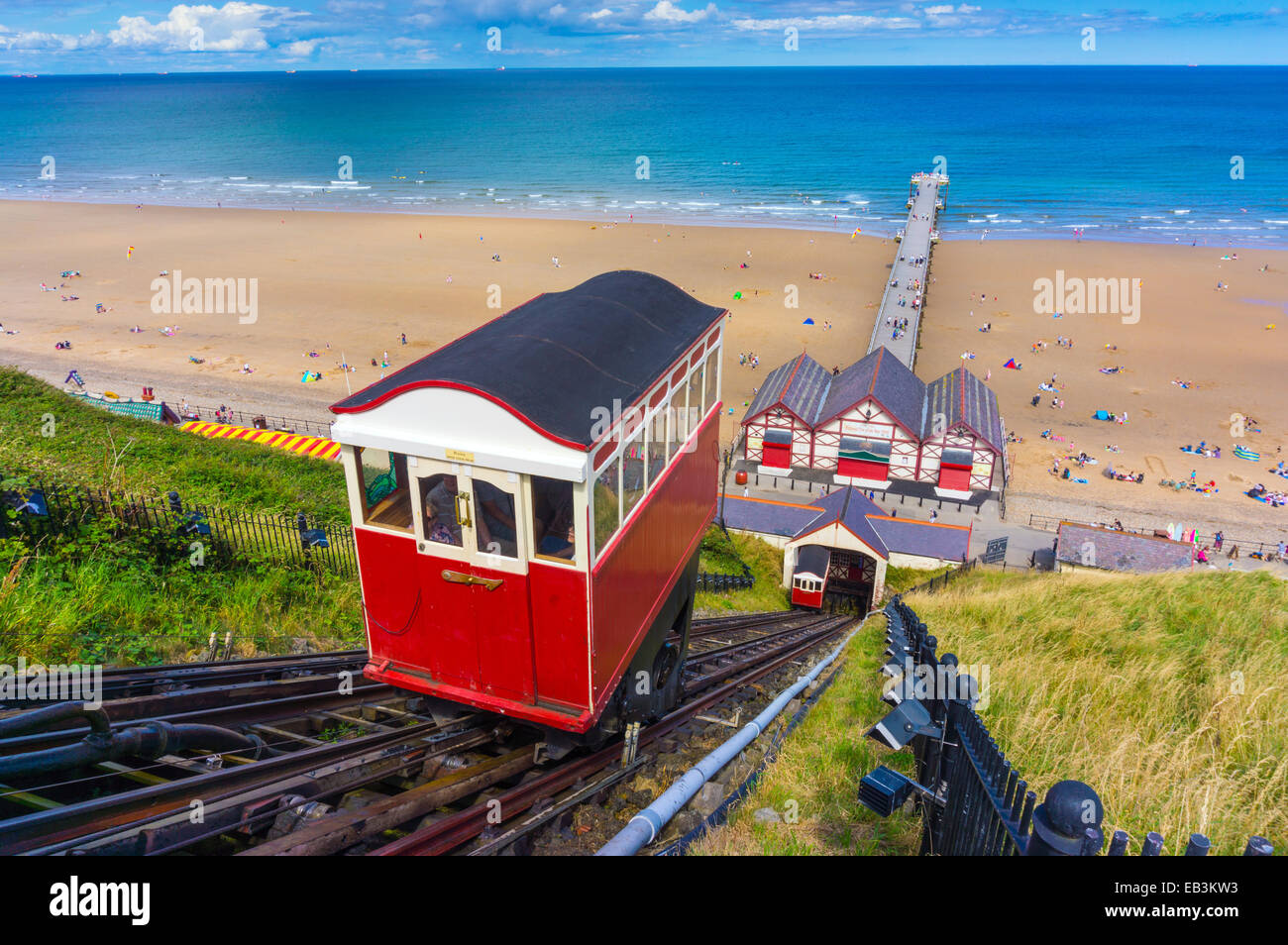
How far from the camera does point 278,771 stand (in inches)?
242

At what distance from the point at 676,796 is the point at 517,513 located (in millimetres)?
2673

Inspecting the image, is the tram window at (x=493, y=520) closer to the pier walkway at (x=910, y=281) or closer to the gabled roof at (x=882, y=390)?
the gabled roof at (x=882, y=390)

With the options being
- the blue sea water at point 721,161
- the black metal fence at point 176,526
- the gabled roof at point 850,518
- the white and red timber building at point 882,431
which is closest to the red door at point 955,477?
the white and red timber building at point 882,431

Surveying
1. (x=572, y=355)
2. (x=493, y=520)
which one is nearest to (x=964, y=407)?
(x=572, y=355)

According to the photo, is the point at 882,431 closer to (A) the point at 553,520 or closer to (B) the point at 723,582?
(B) the point at 723,582

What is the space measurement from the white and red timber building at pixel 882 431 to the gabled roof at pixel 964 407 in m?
0.05

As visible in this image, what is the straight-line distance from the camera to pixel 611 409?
680 centimetres

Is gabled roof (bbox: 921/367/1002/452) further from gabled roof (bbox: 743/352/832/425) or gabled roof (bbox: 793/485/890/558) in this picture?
gabled roof (bbox: 793/485/890/558)

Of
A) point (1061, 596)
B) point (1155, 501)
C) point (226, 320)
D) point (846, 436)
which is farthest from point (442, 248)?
point (1061, 596)

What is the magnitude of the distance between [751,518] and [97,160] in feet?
392

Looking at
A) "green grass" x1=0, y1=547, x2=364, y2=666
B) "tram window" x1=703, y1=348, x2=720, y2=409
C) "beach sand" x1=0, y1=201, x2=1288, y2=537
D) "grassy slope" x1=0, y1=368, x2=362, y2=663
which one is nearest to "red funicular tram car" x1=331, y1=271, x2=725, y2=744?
"tram window" x1=703, y1=348, x2=720, y2=409

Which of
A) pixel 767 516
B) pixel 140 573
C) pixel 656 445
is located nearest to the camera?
pixel 656 445

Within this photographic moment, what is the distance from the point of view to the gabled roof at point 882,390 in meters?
27.4

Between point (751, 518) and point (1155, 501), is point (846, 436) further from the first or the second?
point (1155, 501)
